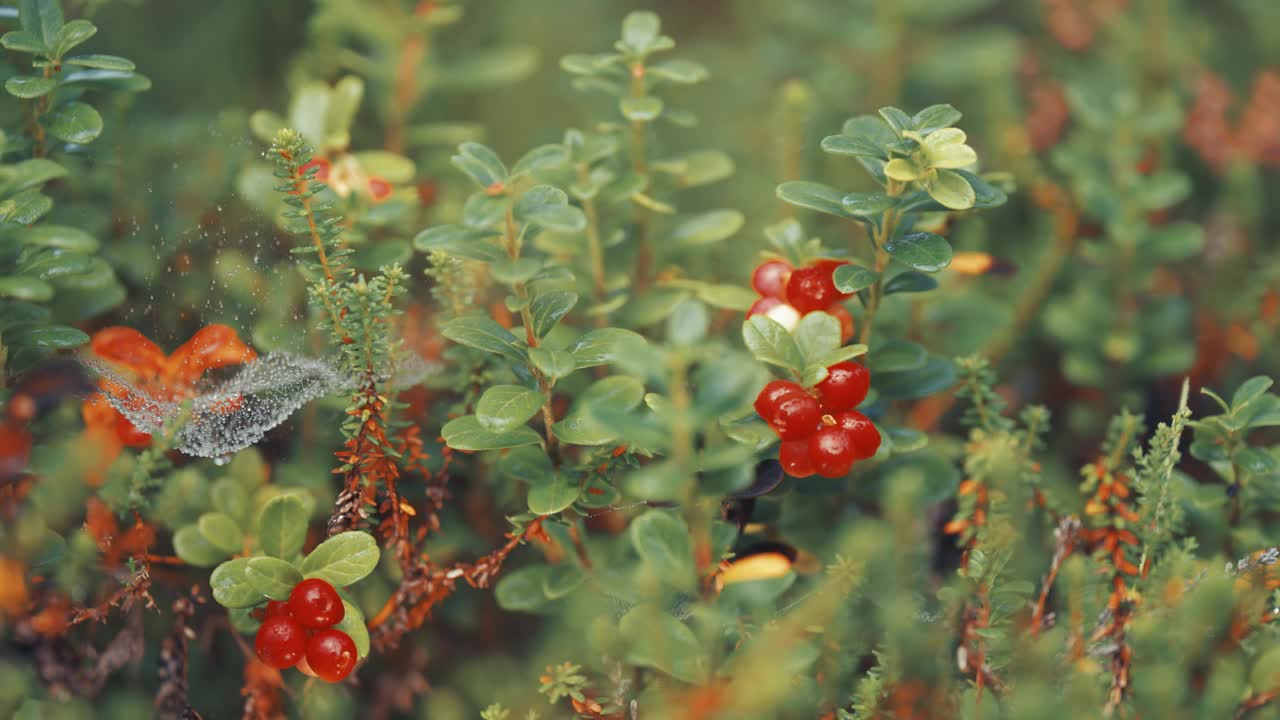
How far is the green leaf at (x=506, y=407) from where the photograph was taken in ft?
2.08

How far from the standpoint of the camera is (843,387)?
0.65m

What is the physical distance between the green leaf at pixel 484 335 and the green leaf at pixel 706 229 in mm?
248

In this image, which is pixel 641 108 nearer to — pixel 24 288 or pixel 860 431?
pixel 860 431

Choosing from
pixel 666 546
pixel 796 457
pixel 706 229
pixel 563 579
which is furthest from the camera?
pixel 706 229

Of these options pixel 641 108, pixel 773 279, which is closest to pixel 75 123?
pixel 641 108

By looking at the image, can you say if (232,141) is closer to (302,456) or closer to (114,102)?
(114,102)

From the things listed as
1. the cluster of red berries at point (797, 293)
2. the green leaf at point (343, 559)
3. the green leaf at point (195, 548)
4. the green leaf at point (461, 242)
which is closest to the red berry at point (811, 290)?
the cluster of red berries at point (797, 293)

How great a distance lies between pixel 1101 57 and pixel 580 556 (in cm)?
113

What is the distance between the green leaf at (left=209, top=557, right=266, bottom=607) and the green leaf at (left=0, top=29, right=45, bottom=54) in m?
0.40

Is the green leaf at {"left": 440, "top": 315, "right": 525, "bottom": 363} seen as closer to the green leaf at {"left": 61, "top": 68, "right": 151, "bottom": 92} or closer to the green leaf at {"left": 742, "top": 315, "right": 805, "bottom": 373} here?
the green leaf at {"left": 742, "top": 315, "right": 805, "bottom": 373}

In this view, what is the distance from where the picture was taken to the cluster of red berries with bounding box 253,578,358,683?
2.06 feet

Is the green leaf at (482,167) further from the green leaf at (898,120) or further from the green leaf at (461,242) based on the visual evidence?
the green leaf at (898,120)

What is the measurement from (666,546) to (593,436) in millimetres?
122

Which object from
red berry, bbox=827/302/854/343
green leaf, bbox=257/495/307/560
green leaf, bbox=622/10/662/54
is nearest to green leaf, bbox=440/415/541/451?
green leaf, bbox=257/495/307/560
